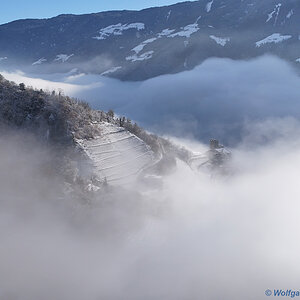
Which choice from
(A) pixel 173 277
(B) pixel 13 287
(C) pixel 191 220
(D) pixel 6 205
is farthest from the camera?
(C) pixel 191 220

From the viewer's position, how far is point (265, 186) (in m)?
129

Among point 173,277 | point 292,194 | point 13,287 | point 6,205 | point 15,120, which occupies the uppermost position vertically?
point 15,120

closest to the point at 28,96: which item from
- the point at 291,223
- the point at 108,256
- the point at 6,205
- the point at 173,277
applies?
the point at 6,205

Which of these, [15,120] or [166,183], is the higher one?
[15,120]

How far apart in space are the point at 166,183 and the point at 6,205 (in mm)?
36200

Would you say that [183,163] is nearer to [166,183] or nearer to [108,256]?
[166,183]

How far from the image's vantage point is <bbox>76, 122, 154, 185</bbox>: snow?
91375 millimetres

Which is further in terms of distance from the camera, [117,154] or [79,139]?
[117,154]

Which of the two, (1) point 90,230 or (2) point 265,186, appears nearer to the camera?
(1) point 90,230

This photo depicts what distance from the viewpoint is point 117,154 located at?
319ft

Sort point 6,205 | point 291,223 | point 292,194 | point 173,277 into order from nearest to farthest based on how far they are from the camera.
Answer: point 173,277, point 6,205, point 291,223, point 292,194

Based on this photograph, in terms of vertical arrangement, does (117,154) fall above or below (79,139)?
below

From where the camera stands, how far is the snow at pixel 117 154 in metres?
91.4

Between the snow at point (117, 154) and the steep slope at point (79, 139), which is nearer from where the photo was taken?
the steep slope at point (79, 139)
